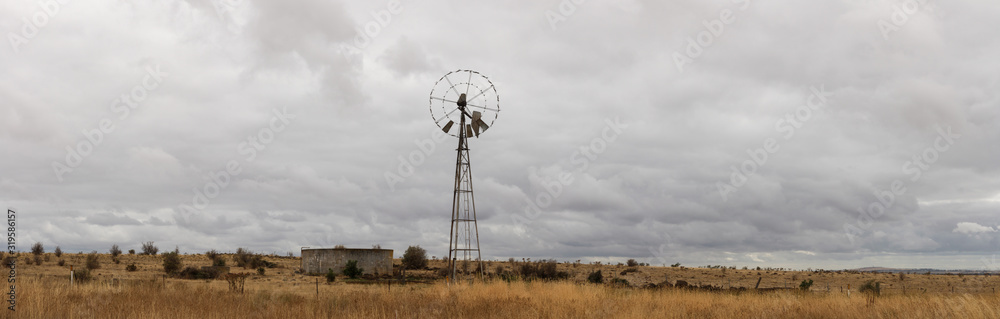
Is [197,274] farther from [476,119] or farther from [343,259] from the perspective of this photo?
[476,119]

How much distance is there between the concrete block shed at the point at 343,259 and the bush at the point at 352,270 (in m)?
0.85

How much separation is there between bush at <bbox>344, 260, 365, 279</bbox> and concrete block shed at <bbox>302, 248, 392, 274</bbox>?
85 centimetres

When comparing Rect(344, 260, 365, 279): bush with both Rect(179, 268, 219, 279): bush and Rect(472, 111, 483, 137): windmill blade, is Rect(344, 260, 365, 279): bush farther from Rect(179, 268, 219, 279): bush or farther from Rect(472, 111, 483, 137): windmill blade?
Rect(472, 111, 483, 137): windmill blade

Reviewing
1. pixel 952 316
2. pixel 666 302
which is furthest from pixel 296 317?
pixel 952 316

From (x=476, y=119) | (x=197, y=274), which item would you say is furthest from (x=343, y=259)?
(x=476, y=119)

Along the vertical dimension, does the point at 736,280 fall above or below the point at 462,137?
below

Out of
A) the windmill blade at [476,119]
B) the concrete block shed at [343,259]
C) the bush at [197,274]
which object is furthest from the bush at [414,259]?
the windmill blade at [476,119]

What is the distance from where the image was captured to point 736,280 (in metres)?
61.7

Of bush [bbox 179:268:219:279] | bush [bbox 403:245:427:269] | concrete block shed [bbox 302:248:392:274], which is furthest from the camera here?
bush [bbox 403:245:427:269]

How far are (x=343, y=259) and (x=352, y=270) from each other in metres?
2.34

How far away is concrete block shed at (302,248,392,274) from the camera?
187 ft

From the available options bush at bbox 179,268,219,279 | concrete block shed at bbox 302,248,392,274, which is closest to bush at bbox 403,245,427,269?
concrete block shed at bbox 302,248,392,274

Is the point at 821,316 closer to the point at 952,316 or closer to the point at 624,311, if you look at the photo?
the point at 952,316

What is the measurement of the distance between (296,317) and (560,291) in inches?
445
